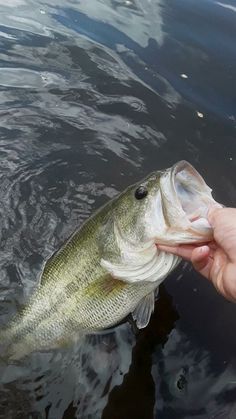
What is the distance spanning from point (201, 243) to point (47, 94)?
3.74m

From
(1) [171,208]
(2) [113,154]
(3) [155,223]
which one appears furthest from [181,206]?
(2) [113,154]

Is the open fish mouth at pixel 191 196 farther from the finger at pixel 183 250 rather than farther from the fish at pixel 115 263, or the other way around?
the finger at pixel 183 250

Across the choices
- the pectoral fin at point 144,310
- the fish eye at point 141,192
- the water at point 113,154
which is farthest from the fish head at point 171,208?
the water at point 113,154

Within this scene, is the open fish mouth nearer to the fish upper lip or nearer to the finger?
the fish upper lip

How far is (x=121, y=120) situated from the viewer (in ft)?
19.1

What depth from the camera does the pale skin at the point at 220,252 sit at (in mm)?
2752

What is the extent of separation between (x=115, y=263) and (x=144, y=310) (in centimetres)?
43

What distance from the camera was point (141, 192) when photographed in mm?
3096

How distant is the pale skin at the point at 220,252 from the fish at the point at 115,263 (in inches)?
2.6

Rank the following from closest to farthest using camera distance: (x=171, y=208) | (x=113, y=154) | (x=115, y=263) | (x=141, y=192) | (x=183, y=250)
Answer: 1. (x=171, y=208)
2. (x=183, y=250)
3. (x=141, y=192)
4. (x=115, y=263)
5. (x=113, y=154)

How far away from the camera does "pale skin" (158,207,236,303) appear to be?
2752mm

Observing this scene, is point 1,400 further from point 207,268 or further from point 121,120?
point 121,120

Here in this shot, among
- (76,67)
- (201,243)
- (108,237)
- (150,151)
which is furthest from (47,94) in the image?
(201,243)

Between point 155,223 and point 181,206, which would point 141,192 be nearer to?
point 155,223
